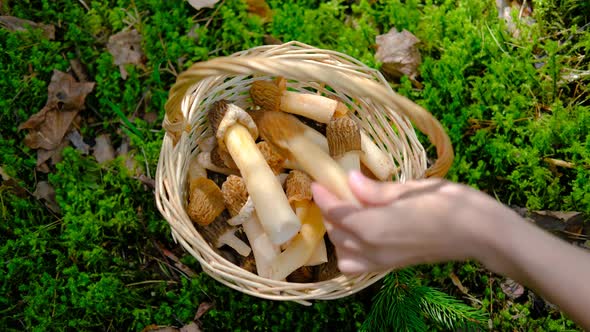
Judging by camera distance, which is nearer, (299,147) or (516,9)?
(299,147)

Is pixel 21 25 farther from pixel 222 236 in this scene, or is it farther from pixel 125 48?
pixel 222 236

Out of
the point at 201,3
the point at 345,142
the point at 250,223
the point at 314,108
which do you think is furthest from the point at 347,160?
the point at 201,3

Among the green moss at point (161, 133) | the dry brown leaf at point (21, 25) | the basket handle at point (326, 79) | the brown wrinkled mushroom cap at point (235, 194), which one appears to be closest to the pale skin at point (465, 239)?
the basket handle at point (326, 79)

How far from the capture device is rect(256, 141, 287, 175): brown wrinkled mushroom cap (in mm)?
2586

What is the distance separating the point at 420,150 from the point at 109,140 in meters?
1.86

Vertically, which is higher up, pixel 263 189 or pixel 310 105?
pixel 310 105

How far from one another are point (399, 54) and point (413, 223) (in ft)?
5.73

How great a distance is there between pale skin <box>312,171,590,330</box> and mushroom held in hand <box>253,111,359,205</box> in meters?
0.51

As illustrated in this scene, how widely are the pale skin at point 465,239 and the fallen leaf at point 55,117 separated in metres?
2.10

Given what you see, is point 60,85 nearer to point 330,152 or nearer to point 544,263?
point 330,152

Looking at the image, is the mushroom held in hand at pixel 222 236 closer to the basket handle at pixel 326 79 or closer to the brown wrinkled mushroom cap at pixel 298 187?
the brown wrinkled mushroom cap at pixel 298 187

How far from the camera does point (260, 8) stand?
334cm

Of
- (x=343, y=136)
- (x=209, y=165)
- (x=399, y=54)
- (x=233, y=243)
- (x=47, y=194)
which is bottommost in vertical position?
(x=47, y=194)

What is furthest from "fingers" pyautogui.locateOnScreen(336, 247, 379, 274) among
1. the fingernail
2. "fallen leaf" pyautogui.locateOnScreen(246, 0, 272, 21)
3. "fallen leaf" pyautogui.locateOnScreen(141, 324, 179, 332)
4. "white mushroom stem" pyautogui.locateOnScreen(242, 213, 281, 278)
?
"fallen leaf" pyautogui.locateOnScreen(246, 0, 272, 21)
